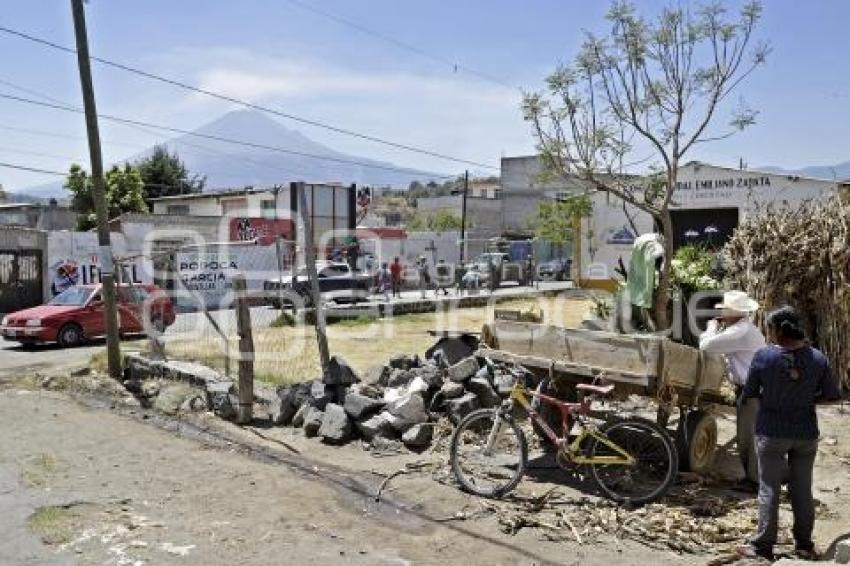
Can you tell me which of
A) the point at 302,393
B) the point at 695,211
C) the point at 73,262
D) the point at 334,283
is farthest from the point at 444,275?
the point at 302,393

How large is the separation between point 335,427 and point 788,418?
188 inches

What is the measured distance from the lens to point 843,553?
16.4ft

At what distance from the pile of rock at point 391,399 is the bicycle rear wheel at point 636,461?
7.12 feet

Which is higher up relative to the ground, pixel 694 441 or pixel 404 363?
pixel 404 363

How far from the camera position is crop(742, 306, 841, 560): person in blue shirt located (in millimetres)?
5434

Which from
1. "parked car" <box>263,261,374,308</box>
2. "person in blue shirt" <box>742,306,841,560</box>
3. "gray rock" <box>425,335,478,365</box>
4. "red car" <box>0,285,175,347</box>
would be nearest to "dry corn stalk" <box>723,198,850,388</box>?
"gray rock" <box>425,335,478,365</box>

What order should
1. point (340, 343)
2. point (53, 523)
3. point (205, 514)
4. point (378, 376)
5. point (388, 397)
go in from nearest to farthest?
point (53, 523) < point (205, 514) < point (388, 397) < point (378, 376) < point (340, 343)

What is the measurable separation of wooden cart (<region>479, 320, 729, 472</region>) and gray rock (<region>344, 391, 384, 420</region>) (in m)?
1.69

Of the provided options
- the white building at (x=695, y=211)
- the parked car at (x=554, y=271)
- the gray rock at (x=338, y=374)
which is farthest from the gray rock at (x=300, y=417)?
the parked car at (x=554, y=271)

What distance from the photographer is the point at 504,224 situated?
72062mm

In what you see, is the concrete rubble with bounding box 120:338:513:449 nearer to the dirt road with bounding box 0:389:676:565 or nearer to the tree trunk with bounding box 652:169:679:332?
the dirt road with bounding box 0:389:676:565

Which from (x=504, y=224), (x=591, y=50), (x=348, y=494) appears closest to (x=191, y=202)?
(x=504, y=224)

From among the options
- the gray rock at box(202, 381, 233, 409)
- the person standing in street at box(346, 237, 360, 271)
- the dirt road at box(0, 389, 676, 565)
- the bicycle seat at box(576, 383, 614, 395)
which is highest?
the person standing in street at box(346, 237, 360, 271)

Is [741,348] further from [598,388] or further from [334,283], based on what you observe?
[334,283]
